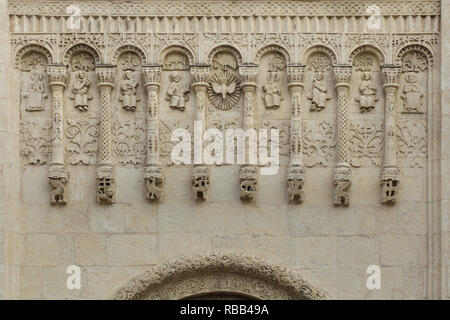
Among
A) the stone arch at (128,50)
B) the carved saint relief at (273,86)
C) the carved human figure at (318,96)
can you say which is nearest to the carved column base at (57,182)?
the stone arch at (128,50)

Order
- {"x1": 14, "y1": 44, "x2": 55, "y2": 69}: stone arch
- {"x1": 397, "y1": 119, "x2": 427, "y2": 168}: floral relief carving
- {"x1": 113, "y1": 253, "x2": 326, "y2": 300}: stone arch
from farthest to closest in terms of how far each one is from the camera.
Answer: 1. {"x1": 14, "y1": 44, "x2": 55, "y2": 69}: stone arch
2. {"x1": 397, "y1": 119, "x2": 427, "y2": 168}: floral relief carving
3. {"x1": 113, "y1": 253, "x2": 326, "y2": 300}: stone arch

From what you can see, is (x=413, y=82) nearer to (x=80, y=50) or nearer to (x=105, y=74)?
(x=105, y=74)

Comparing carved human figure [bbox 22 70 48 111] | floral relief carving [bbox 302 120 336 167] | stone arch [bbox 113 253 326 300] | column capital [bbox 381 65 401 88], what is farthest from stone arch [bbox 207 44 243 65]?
stone arch [bbox 113 253 326 300]

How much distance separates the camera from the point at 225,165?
10.7 metres

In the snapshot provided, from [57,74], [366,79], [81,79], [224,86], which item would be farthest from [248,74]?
[57,74]

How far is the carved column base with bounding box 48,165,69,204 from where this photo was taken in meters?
10.6

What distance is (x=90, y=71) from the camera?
428 inches

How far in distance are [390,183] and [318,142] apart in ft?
2.41

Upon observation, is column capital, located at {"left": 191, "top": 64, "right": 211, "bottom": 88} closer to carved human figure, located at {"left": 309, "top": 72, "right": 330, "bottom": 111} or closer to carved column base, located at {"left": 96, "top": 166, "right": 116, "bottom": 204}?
carved human figure, located at {"left": 309, "top": 72, "right": 330, "bottom": 111}

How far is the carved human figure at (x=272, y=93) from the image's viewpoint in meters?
10.8

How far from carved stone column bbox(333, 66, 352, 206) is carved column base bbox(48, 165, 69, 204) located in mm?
2378

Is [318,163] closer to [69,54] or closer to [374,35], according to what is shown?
[374,35]

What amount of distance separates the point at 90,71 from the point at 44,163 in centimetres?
92

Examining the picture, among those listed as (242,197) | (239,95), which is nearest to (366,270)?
(242,197)
